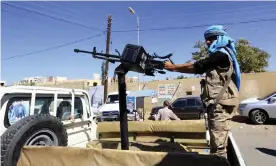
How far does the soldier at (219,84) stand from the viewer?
9.00 feet

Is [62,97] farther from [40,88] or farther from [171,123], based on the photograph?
[171,123]

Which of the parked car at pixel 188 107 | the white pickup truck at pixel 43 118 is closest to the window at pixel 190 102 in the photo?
the parked car at pixel 188 107

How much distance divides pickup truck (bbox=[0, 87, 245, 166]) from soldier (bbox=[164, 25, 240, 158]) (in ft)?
0.66

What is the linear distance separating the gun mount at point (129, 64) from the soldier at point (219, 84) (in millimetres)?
120

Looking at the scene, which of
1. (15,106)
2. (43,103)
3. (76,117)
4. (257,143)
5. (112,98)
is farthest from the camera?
(112,98)

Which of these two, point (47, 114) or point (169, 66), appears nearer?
point (169, 66)

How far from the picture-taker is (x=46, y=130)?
296 cm

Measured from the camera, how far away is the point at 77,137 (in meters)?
4.00

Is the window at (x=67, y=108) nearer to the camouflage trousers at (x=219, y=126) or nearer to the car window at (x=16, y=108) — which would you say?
the car window at (x=16, y=108)

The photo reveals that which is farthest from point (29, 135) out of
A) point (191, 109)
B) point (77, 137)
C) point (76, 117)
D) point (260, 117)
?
point (191, 109)

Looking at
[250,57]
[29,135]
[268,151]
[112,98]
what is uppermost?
[250,57]

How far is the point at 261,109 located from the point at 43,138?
48.4 ft

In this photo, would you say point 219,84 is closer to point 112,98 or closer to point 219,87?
point 219,87

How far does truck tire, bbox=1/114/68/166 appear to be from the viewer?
245 cm
